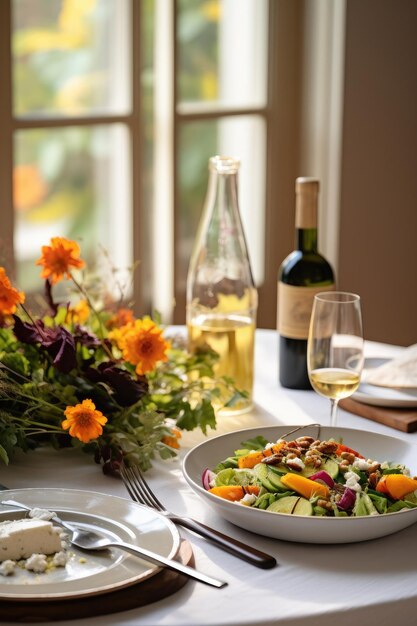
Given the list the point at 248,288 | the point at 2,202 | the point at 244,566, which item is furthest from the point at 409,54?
the point at 244,566

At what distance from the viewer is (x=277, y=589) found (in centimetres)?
93

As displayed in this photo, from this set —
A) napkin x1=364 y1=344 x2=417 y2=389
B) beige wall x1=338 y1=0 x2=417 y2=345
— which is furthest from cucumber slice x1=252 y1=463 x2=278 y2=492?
beige wall x1=338 y1=0 x2=417 y2=345

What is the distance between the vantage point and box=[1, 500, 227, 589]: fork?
0.89 metres

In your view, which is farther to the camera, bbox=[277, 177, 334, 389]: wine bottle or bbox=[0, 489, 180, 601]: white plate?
bbox=[277, 177, 334, 389]: wine bottle

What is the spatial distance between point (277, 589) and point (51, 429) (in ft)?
1.48

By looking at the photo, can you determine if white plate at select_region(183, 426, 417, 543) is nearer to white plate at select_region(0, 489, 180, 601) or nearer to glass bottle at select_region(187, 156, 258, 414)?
white plate at select_region(0, 489, 180, 601)

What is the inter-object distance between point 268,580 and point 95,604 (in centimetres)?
18

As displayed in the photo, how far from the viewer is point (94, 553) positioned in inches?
37.7

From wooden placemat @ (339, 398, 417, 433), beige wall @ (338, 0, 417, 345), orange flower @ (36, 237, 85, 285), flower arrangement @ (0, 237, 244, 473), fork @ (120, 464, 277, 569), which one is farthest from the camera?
beige wall @ (338, 0, 417, 345)

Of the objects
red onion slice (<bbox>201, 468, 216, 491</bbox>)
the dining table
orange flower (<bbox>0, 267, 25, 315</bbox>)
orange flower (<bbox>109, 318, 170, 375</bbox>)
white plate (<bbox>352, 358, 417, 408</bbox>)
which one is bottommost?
the dining table

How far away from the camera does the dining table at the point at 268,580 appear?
877 millimetres

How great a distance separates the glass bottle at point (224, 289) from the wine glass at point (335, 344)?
0.81ft

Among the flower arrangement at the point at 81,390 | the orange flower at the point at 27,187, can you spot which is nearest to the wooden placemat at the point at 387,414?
the flower arrangement at the point at 81,390

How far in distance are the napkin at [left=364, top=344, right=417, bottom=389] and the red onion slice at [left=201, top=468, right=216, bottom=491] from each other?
51 cm
